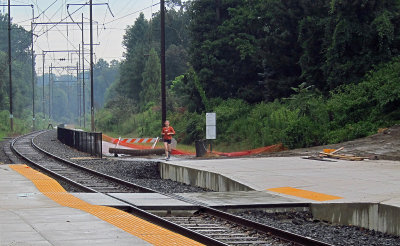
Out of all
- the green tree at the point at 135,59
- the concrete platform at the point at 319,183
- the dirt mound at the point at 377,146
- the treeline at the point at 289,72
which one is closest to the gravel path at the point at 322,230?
the concrete platform at the point at 319,183

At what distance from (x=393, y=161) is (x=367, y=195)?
852 cm

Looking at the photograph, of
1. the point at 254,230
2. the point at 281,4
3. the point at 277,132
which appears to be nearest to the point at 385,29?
the point at 277,132

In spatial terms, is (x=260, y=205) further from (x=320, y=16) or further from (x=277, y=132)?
(x=320, y=16)

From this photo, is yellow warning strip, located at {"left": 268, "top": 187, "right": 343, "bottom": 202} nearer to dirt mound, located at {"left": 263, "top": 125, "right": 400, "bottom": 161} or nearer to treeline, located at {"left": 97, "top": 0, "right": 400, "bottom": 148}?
dirt mound, located at {"left": 263, "top": 125, "right": 400, "bottom": 161}

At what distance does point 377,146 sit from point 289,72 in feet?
67.1

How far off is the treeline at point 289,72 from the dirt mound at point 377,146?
215 centimetres

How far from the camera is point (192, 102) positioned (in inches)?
2120

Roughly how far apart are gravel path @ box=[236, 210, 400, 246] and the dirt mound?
10.7 metres

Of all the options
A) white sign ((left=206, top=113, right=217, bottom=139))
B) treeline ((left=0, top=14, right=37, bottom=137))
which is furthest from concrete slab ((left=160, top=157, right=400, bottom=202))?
treeline ((left=0, top=14, right=37, bottom=137))

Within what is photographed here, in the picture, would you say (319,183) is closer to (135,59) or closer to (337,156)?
(337,156)

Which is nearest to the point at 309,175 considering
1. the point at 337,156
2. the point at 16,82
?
the point at 337,156

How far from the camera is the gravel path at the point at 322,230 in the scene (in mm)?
10617

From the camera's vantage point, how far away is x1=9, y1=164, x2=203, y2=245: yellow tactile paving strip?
9.12 meters

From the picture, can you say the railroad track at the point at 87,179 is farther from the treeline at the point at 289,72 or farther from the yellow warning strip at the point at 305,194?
the treeline at the point at 289,72
